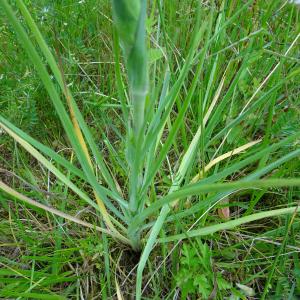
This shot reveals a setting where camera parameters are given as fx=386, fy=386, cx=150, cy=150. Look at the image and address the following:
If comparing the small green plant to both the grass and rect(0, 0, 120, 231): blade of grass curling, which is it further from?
rect(0, 0, 120, 231): blade of grass curling

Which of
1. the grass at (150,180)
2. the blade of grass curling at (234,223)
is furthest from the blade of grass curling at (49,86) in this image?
the blade of grass curling at (234,223)

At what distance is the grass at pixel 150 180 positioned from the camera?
2.21 feet

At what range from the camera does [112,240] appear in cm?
86

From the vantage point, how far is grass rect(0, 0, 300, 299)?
67 centimetres

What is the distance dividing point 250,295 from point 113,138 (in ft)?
1.71

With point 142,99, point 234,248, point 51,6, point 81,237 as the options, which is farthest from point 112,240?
point 51,6

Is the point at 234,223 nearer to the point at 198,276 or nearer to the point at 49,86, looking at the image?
the point at 198,276

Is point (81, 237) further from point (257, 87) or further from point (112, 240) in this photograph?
point (257, 87)

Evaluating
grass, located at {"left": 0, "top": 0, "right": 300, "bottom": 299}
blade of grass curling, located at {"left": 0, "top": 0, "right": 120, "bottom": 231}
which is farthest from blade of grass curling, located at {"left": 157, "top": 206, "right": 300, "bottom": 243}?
blade of grass curling, located at {"left": 0, "top": 0, "right": 120, "bottom": 231}

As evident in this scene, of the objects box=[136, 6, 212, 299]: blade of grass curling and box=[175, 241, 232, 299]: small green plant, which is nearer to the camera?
box=[136, 6, 212, 299]: blade of grass curling

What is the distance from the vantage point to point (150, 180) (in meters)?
0.67

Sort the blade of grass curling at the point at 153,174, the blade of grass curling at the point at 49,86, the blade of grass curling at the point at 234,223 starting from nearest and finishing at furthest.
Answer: the blade of grass curling at the point at 49,86 → the blade of grass curling at the point at 153,174 → the blade of grass curling at the point at 234,223

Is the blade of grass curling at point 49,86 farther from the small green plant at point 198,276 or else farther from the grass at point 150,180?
the small green plant at point 198,276

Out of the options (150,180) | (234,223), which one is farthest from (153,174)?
(234,223)
